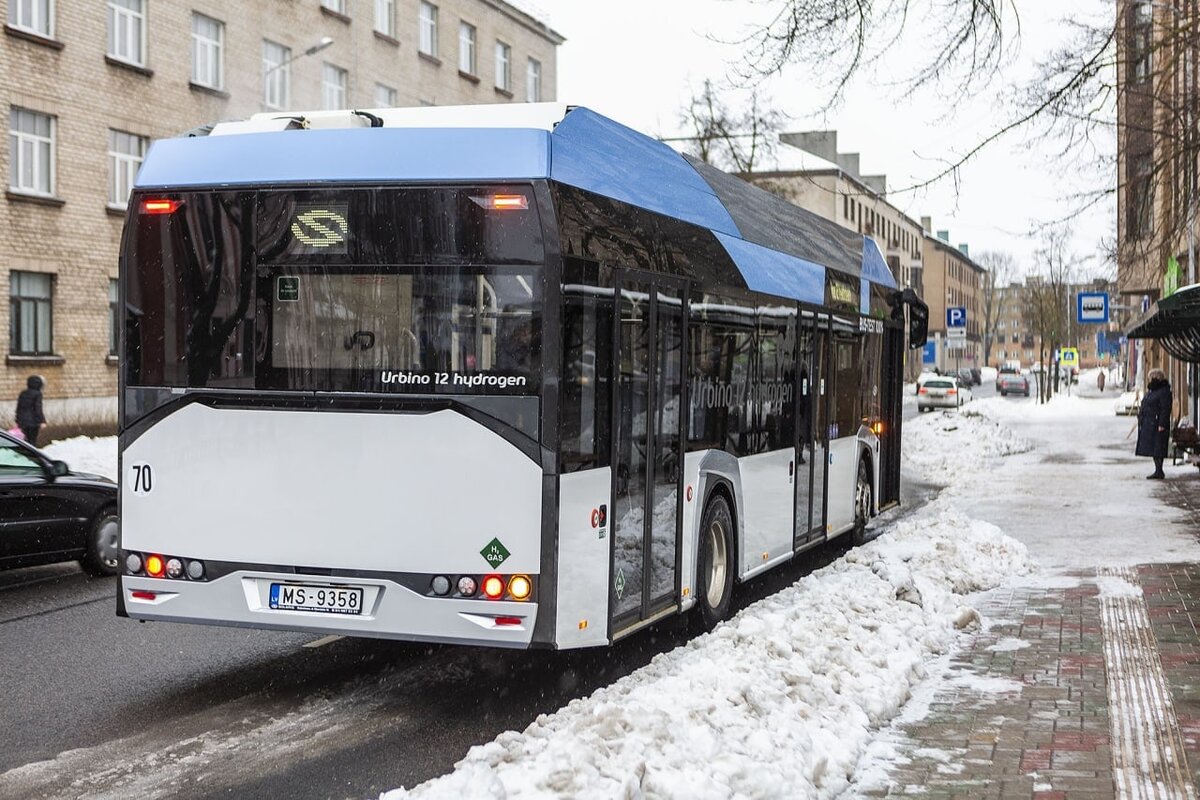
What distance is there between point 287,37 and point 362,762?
3331cm

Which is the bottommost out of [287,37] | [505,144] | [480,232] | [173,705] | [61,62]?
[173,705]

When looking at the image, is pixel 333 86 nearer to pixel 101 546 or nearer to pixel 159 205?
pixel 101 546

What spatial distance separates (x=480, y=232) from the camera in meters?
6.49

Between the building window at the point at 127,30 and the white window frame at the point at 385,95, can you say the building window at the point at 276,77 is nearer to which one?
the white window frame at the point at 385,95

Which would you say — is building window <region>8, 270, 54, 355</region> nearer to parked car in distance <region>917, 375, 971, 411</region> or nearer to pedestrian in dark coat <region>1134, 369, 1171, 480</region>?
pedestrian in dark coat <region>1134, 369, 1171, 480</region>

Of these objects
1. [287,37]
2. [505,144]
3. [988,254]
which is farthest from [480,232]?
[988,254]

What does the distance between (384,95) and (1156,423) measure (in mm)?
26797

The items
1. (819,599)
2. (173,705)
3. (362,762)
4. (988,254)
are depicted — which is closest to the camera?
(362,762)

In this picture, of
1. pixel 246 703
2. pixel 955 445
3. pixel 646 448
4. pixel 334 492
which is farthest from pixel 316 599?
pixel 955 445

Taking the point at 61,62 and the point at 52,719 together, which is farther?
the point at 61,62

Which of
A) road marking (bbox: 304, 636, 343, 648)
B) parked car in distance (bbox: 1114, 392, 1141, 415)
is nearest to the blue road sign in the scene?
parked car in distance (bbox: 1114, 392, 1141, 415)

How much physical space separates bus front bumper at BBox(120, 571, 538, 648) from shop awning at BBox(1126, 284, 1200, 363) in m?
13.9

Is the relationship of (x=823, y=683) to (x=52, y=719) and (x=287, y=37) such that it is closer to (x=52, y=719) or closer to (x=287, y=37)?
(x=52, y=719)

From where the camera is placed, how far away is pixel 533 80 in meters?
50.8
